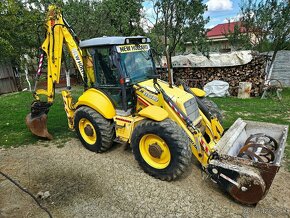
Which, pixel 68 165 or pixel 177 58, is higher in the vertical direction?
pixel 177 58

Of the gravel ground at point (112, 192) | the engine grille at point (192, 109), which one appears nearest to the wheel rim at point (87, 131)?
the gravel ground at point (112, 192)

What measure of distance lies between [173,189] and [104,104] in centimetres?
208

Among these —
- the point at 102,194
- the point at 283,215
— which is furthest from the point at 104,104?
the point at 283,215

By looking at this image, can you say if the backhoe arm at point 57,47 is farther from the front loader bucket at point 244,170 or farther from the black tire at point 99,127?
the front loader bucket at point 244,170

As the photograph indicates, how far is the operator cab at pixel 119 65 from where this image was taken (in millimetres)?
4312

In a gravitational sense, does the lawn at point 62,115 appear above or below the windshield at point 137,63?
below

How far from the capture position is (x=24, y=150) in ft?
17.2

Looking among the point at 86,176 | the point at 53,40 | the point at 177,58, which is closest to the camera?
the point at 86,176

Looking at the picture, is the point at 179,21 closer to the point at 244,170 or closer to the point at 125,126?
the point at 125,126

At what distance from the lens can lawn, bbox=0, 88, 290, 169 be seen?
19.5ft

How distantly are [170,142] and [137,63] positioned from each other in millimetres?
1849

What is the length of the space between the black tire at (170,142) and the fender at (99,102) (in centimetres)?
89

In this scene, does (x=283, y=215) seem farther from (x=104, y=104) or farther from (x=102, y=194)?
(x=104, y=104)

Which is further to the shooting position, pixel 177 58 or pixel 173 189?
pixel 177 58
